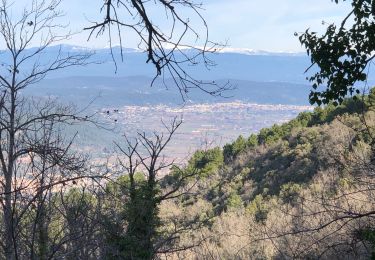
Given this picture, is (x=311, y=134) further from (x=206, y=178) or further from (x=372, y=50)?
(x=372, y=50)

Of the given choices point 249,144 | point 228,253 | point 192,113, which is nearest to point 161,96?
point 192,113

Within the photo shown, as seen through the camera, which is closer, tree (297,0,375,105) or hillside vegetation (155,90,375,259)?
tree (297,0,375,105)

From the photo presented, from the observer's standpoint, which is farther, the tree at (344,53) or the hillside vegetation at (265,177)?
the hillside vegetation at (265,177)

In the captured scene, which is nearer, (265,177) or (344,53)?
(344,53)

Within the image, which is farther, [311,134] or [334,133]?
[311,134]

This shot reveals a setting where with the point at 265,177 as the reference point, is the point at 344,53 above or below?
above

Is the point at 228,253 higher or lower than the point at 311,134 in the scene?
lower

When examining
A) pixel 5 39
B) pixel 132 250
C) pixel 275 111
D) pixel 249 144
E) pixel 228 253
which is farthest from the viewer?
pixel 275 111

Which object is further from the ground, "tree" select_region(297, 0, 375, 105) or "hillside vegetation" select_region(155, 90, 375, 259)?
"tree" select_region(297, 0, 375, 105)

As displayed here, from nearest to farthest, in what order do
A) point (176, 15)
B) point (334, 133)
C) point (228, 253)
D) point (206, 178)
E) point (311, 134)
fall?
point (176, 15) < point (228, 253) < point (334, 133) < point (311, 134) < point (206, 178)

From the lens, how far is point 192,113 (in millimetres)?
194500

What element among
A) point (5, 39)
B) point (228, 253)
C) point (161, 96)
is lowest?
point (228, 253)

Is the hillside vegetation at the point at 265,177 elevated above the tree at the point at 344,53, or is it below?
below

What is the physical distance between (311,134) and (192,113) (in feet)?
557
